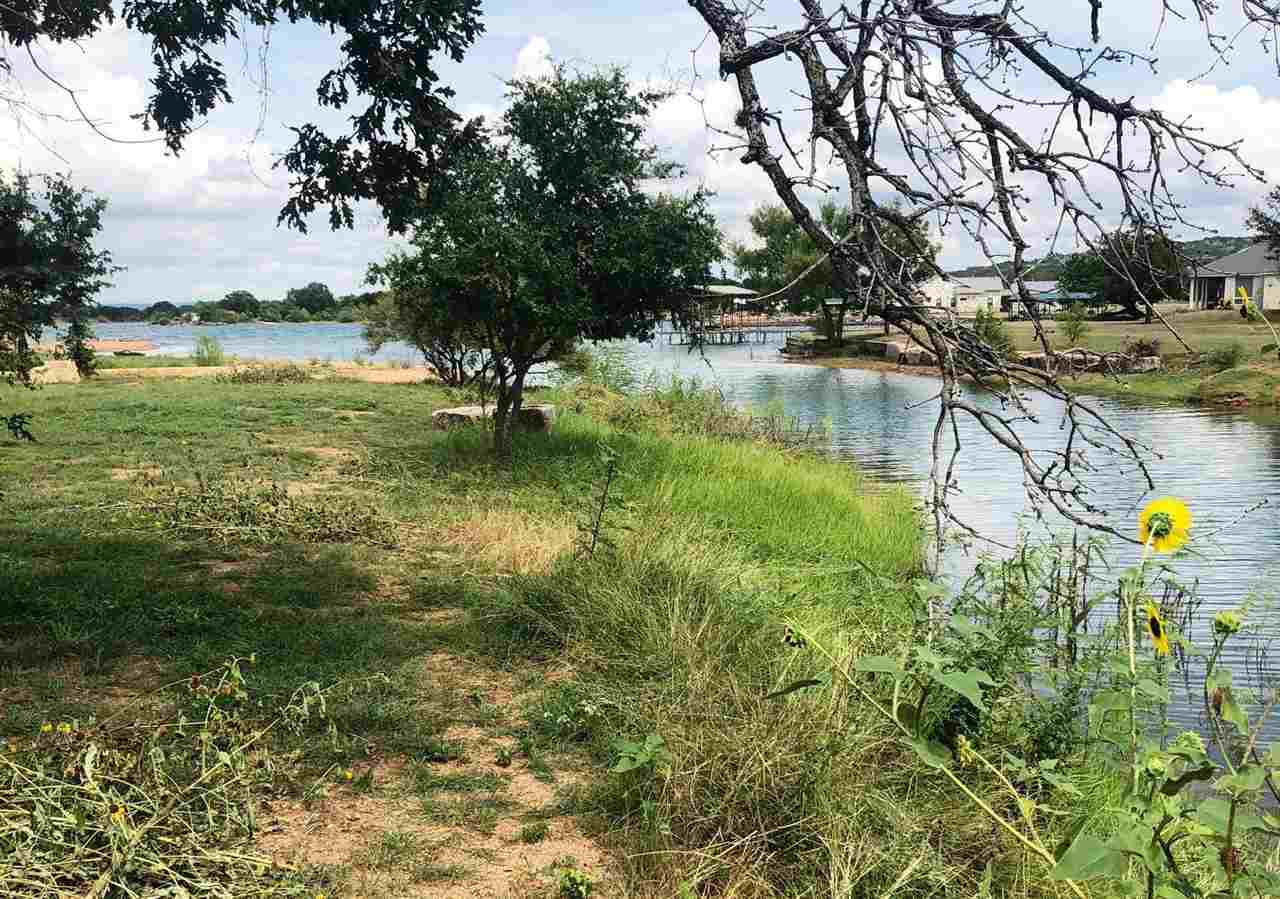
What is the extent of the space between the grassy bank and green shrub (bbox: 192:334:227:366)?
20.3 meters

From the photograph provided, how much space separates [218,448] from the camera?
41.1 feet

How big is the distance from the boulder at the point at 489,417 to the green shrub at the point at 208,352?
1621 centimetres

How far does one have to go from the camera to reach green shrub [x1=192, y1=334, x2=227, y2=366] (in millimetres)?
30467

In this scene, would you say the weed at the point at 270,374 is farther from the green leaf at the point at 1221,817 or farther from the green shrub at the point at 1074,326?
the green leaf at the point at 1221,817

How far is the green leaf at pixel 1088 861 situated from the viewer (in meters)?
1.63

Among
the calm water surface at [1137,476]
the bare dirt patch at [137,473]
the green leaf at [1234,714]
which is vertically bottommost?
the calm water surface at [1137,476]

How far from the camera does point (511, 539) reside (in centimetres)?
768

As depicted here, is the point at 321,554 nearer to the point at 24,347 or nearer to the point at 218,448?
the point at 24,347

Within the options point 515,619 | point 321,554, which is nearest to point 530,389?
point 321,554

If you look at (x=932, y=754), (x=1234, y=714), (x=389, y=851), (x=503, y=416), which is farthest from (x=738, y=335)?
(x=1234, y=714)

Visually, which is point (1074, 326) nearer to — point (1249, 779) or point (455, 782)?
point (455, 782)

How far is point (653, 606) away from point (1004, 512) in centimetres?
738

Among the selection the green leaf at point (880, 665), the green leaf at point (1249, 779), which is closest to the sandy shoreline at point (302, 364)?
the green leaf at point (880, 665)

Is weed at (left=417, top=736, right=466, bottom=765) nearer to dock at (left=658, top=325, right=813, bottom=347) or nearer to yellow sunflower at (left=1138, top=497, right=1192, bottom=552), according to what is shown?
yellow sunflower at (left=1138, top=497, right=1192, bottom=552)
